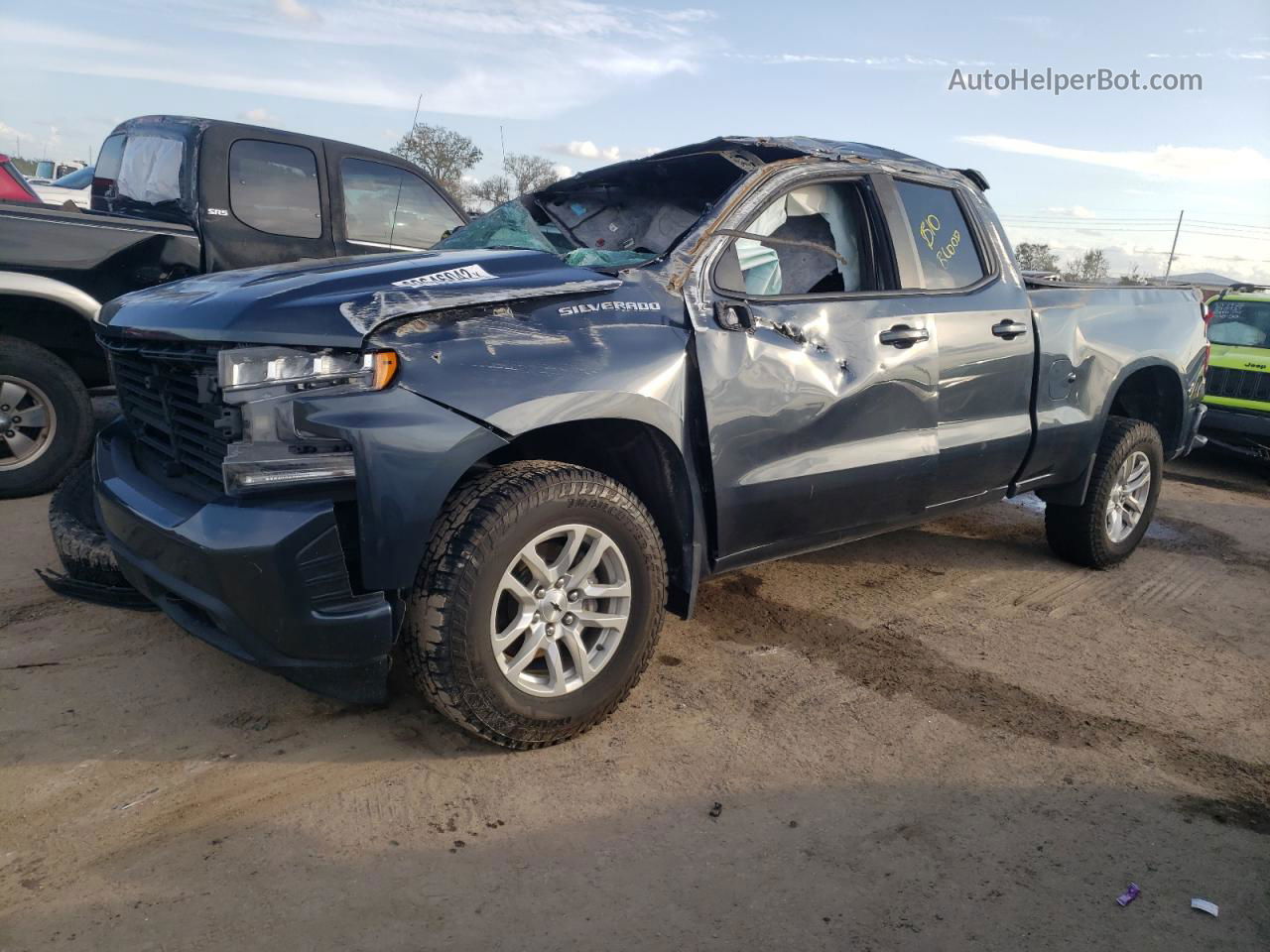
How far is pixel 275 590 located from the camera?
2482 millimetres

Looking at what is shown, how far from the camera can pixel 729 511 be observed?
3316 mm

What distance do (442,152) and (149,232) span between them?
22910 mm

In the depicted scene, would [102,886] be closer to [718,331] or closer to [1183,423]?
[718,331]

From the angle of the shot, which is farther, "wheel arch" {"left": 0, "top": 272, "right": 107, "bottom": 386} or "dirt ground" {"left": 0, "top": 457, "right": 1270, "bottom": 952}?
"wheel arch" {"left": 0, "top": 272, "right": 107, "bottom": 386}

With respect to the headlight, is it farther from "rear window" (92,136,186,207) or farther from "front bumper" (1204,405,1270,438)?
"front bumper" (1204,405,1270,438)

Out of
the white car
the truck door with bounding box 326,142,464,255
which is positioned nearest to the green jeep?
the truck door with bounding box 326,142,464,255

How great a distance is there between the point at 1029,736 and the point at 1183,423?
2935mm

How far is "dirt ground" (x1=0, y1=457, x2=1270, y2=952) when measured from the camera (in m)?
2.28

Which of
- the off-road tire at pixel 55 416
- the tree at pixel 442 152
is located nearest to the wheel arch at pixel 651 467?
the off-road tire at pixel 55 416

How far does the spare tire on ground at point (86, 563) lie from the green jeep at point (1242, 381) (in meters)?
8.58

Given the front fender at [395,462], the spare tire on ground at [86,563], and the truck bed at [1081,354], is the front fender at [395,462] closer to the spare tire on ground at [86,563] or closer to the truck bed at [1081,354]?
the spare tire on ground at [86,563]

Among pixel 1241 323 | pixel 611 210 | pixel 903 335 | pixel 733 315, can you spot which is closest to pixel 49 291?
pixel 611 210

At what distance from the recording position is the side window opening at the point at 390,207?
19.5 ft

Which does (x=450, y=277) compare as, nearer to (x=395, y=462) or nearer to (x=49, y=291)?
(x=395, y=462)
